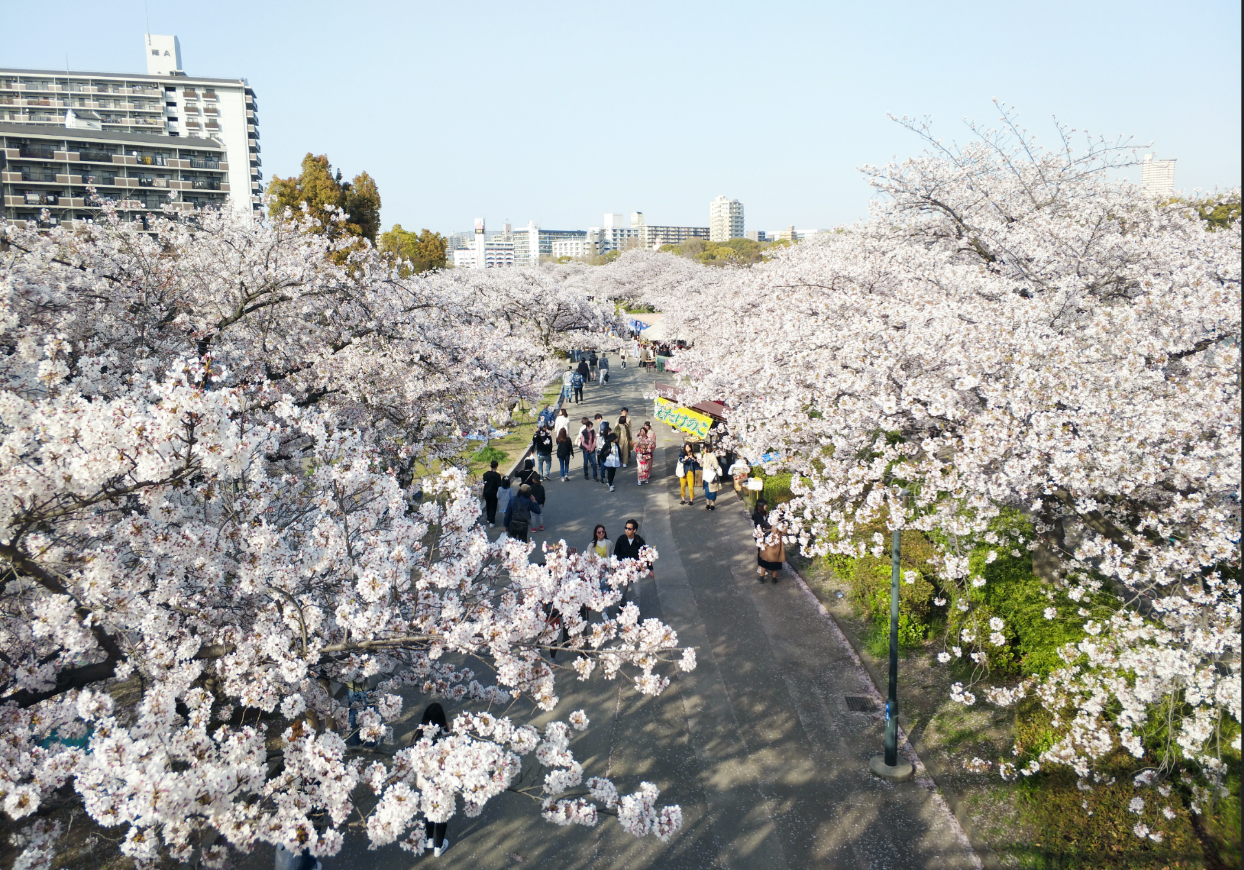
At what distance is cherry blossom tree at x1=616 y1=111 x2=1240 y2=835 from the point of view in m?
5.48

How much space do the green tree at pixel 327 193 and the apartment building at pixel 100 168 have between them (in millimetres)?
18461

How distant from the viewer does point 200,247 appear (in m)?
12.9

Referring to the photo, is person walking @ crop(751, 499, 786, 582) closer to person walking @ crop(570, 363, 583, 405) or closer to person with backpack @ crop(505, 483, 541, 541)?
person with backpack @ crop(505, 483, 541, 541)

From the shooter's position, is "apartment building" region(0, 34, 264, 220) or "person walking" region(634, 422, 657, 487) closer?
"person walking" region(634, 422, 657, 487)

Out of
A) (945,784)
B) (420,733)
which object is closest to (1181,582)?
(945,784)

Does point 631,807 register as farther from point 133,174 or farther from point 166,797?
point 133,174

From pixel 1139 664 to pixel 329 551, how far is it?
642 cm

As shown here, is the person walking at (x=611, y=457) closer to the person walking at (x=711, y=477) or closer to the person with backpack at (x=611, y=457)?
the person with backpack at (x=611, y=457)

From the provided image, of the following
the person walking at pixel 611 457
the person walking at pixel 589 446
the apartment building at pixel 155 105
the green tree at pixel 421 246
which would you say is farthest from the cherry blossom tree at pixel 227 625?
the apartment building at pixel 155 105

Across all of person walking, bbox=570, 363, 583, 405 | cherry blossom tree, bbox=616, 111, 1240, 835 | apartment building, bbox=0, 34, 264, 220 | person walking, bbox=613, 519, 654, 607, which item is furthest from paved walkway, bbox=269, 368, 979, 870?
apartment building, bbox=0, 34, 264, 220

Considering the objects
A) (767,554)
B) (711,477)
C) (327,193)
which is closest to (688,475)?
(711,477)

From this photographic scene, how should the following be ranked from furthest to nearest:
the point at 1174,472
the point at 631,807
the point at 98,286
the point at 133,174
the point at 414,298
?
the point at 133,174 < the point at 414,298 < the point at 98,286 < the point at 1174,472 < the point at 631,807

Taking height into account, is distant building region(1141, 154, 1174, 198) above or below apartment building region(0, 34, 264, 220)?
below

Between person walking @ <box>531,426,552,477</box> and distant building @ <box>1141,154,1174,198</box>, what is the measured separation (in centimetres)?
1414
